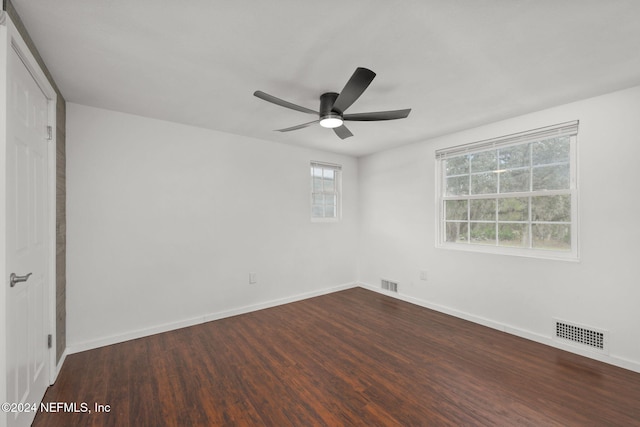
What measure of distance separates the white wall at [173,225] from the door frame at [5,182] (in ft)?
1.97

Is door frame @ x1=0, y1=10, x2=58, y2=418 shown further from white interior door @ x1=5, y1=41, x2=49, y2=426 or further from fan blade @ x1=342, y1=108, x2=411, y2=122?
fan blade @ x1=342, y1=108, x2=411, y2=122

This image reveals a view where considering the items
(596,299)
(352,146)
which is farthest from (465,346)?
(352,146)

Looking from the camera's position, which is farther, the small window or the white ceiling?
the small window

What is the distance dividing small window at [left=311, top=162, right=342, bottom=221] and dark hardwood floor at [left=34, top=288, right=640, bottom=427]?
6.66 feet

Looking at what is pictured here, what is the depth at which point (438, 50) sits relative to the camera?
1874mm

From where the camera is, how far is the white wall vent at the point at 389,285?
14.6 ft

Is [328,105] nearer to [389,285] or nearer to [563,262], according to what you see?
[563,262]

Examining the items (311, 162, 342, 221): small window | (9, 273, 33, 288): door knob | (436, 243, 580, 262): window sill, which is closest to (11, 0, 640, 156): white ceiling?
(9, 273, 33, 288): door knob

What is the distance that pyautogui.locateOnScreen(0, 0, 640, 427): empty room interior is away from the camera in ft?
5.39

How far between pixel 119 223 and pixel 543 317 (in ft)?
15.2

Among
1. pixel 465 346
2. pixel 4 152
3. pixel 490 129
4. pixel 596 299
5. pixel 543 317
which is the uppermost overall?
pixel 490 129

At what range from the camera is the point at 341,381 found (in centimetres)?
222

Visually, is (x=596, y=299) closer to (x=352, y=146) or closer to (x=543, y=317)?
(x=543, y=317)

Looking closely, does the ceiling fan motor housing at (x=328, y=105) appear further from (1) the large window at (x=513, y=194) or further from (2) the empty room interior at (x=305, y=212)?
(1) the large window at (x=513, y=194)
